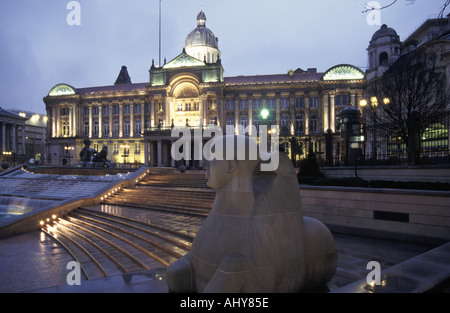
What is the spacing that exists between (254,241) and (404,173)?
1158cm

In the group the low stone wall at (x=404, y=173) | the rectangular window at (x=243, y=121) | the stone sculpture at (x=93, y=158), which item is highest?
the rectangular window at (x=243, y=121)

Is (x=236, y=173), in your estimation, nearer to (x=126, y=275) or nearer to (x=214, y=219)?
(x=214, y=219)

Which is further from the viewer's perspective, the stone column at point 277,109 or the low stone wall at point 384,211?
the stone column at point 277,109

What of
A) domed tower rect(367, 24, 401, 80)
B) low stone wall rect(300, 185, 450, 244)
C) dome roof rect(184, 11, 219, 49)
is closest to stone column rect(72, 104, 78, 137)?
dome roof rect(184, 11, 219, 49)

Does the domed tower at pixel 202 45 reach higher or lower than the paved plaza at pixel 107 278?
higher

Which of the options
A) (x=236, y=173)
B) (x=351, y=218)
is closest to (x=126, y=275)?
(x=236, y=173)

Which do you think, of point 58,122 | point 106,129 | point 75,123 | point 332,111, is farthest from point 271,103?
point 58,122

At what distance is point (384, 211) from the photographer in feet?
28.8

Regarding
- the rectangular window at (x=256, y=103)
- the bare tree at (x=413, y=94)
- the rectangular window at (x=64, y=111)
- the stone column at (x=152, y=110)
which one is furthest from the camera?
the rectangular window at (x=64, y=111)

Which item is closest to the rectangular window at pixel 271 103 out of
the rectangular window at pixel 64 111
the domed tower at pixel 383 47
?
the domed tower at pixel 383 47

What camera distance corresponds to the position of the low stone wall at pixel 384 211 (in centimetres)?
768

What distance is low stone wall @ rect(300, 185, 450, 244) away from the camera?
25.2 feet

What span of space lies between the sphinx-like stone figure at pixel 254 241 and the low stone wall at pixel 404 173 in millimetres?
8875

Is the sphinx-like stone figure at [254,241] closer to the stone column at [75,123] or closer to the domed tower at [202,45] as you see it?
the stone column at [75,123]
